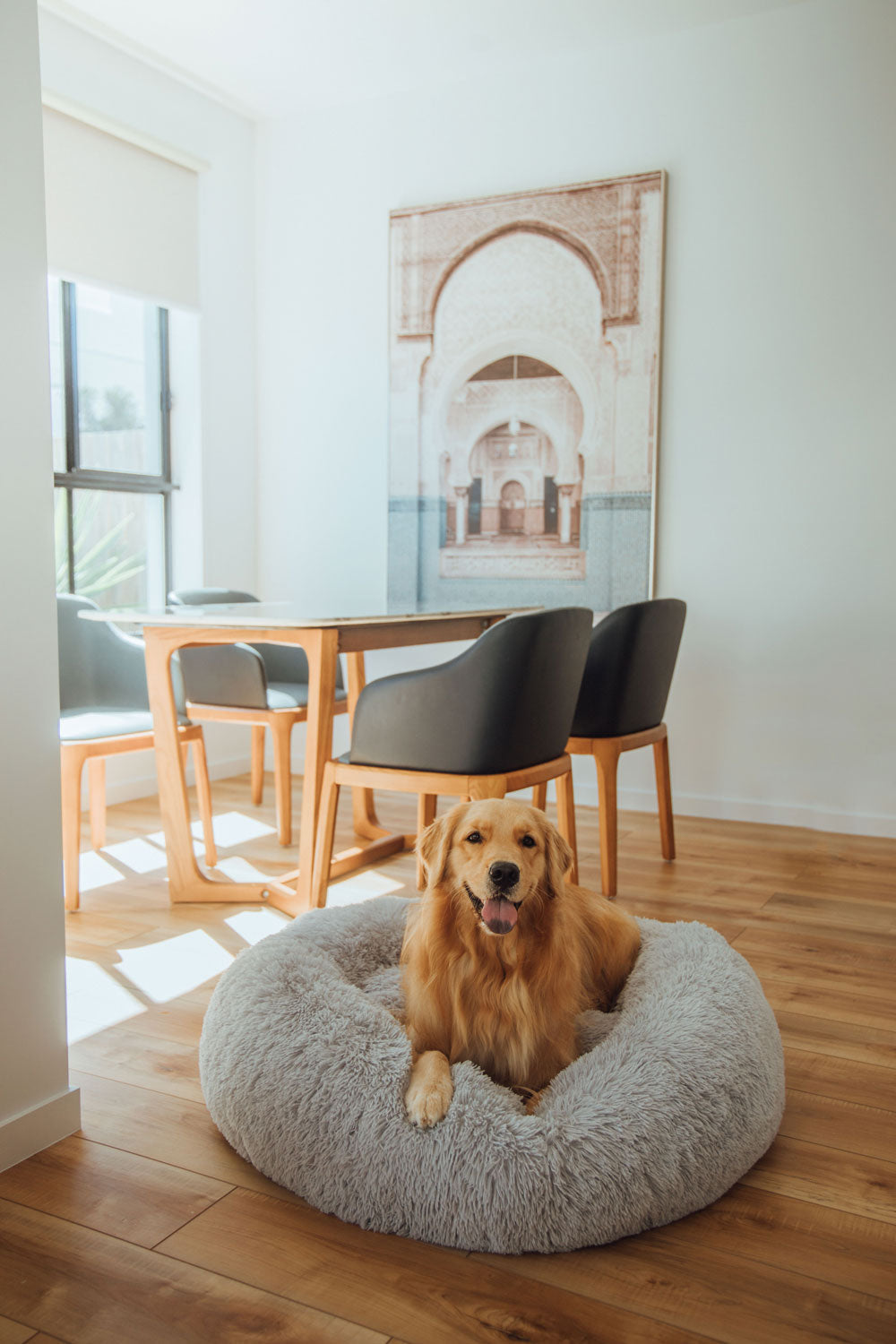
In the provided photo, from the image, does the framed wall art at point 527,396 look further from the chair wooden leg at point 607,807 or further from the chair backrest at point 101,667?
the chair backrest at point 101,667

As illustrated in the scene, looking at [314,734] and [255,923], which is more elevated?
[314,734]

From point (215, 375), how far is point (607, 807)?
269 cm

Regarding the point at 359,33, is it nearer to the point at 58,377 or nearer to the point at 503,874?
the point at 58,377

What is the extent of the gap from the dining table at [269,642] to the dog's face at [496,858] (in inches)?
37.3

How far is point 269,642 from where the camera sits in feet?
8.80

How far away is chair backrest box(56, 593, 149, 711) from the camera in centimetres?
324

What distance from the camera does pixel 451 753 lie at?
2443 mm

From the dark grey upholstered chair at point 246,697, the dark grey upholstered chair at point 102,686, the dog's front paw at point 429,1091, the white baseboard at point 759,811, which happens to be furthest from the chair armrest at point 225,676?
the dog's front paw at point 429,1091

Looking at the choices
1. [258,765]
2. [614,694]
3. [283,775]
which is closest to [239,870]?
[283,775]

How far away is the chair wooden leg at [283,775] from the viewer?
3316 millimetres

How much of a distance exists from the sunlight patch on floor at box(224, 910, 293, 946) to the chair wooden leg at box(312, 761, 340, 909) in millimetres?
107

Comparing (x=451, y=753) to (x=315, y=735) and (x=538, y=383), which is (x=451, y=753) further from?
(x=538, y=383)

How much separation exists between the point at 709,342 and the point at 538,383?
0.66 m

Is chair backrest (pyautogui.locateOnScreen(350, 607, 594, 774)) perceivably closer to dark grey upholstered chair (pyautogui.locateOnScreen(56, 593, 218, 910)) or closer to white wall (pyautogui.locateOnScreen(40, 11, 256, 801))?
dark grey upholstered chair (pyautogui.locateOnScreen(56, 593, 218, 910))
